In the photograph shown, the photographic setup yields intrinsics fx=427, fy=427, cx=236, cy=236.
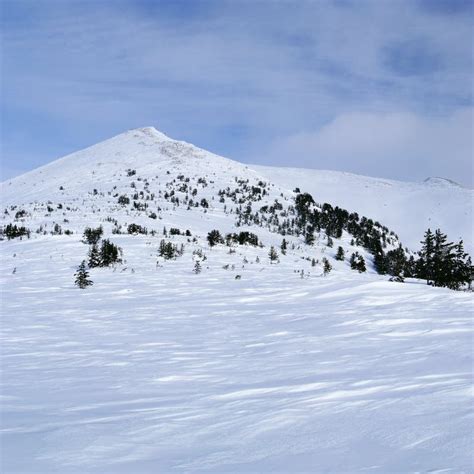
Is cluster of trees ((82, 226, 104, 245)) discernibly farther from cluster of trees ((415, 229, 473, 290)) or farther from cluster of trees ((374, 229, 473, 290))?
cluster of trees ((415, 229, 473, 290))

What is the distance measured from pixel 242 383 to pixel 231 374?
1.21 feet

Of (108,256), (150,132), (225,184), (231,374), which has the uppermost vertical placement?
(150,132)

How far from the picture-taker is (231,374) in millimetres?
4449

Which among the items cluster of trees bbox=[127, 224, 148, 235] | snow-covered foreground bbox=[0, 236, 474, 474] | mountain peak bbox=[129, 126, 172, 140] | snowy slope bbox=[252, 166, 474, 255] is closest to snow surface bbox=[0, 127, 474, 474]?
snow-covered foreground bbox=[0, 236, 474, 474]

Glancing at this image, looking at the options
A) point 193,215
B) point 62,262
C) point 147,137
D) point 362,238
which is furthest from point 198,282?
point 147,137

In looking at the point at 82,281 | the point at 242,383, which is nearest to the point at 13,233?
the point at 82,281

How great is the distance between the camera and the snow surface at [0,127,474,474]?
257 centimetres

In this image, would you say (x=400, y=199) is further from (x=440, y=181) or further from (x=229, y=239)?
(x=229, y=239)

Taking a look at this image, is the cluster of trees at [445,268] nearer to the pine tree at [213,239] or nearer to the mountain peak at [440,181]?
the pine tree at [213,239]

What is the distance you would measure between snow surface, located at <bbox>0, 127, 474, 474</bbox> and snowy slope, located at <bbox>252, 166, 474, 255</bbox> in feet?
103

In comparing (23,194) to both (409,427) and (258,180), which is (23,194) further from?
(409,427)

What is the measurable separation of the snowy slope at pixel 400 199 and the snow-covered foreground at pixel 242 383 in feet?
106

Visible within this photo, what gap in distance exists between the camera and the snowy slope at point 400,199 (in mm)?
41509

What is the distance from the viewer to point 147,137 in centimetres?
5856
